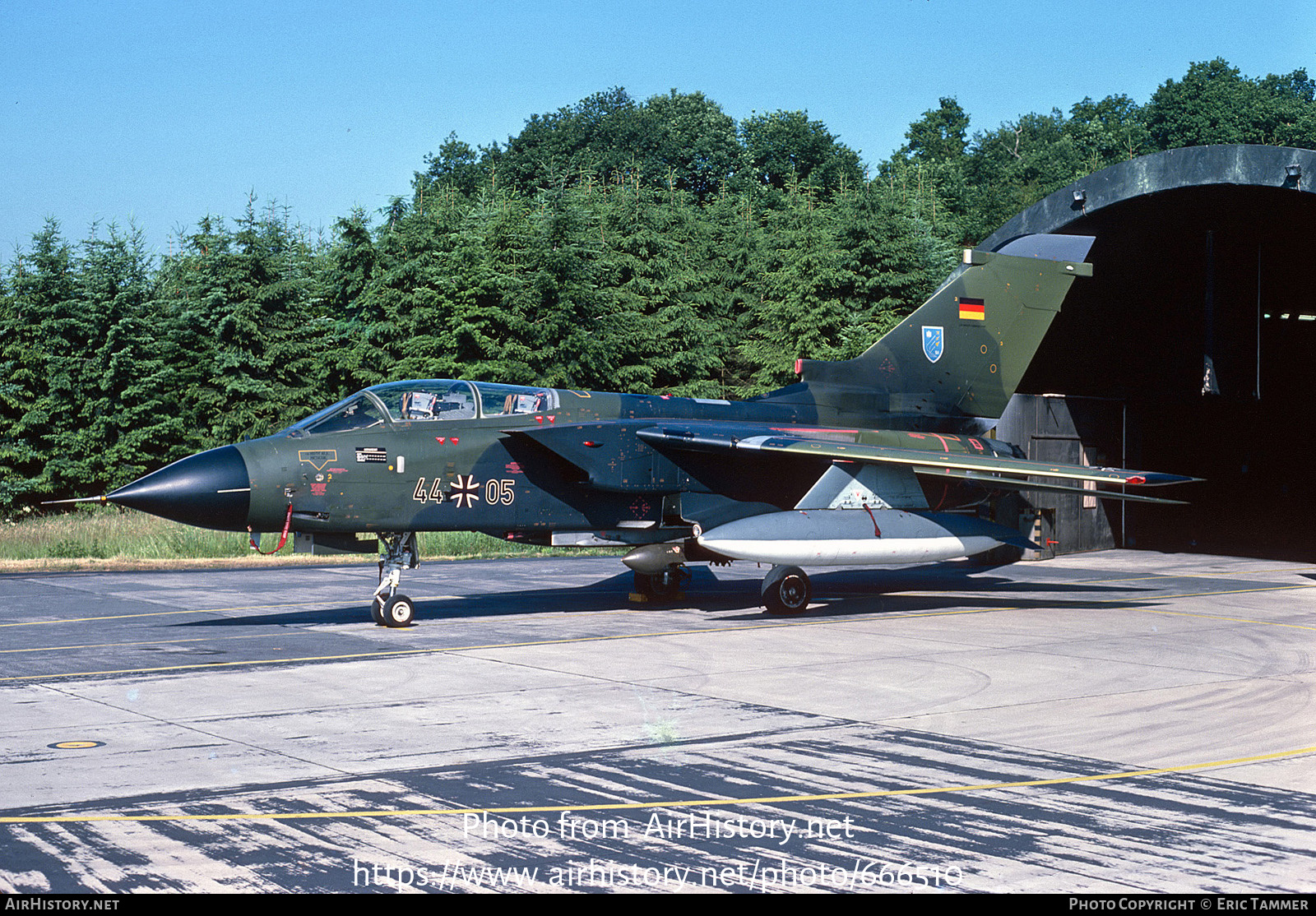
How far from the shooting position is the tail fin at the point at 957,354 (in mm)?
18359

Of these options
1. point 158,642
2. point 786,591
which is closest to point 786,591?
point 786,591

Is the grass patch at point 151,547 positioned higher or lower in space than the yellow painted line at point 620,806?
higher

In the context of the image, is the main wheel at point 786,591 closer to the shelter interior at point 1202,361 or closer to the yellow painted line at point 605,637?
the yellow painted line at point 605,637

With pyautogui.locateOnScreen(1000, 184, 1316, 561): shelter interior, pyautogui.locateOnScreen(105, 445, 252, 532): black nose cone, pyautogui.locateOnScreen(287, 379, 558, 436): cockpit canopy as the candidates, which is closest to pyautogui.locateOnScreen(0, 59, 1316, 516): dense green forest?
pyautogui.locateOnScreen(1000, 184, 1316, 561): shelter interior

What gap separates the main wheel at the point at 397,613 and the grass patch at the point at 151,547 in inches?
313

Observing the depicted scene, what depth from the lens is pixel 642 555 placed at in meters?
16.3

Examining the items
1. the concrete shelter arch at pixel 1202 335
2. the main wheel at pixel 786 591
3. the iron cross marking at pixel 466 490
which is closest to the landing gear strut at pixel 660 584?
the main wheel at pixel 786 591

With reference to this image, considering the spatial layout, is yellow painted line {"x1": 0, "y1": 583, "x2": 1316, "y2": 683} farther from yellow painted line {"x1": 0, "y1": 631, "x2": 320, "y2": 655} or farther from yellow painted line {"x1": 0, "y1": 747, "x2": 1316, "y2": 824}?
yellow painted line {"x1": 0, "y1": 747, "x2": 1316, "y2": 824}

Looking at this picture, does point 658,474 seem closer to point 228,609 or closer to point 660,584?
point 660,584

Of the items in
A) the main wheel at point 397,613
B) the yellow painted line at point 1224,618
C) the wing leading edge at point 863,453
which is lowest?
the yellow painted line at point 1224,618

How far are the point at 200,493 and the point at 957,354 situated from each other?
11.7m
